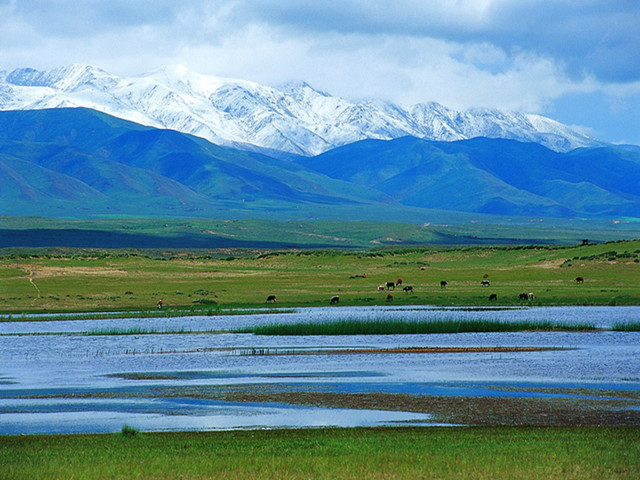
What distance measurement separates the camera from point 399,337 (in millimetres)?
53031

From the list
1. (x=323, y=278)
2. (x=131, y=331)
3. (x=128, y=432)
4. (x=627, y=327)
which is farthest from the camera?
(x=323, y=278)

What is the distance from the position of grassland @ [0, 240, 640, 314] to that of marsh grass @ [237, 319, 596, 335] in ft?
53.3

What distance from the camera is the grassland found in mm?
75500

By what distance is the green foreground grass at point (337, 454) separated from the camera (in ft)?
63.8

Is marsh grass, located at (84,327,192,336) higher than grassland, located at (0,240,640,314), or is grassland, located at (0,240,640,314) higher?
grassland, located at (0,240,640,314)

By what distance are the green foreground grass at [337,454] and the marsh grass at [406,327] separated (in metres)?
29.9

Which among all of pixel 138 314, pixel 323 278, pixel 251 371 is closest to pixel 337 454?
pixel 251 371

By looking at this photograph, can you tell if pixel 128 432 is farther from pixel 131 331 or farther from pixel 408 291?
pixel 408 291

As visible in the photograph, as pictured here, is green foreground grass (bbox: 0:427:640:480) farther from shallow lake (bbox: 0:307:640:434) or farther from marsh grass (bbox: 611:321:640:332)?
marsh grass (bbox: 611:321:640:332)

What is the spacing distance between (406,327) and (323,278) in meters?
46.2

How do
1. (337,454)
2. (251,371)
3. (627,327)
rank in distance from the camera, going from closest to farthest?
1. (337,454)
2. (251,371)
3. (627,327)

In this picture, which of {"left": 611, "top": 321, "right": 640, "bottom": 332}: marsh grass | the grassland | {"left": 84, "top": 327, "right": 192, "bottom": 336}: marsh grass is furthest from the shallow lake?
the grassland

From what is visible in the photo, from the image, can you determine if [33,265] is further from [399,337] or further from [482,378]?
[482,378]

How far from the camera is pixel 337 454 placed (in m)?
21.2
